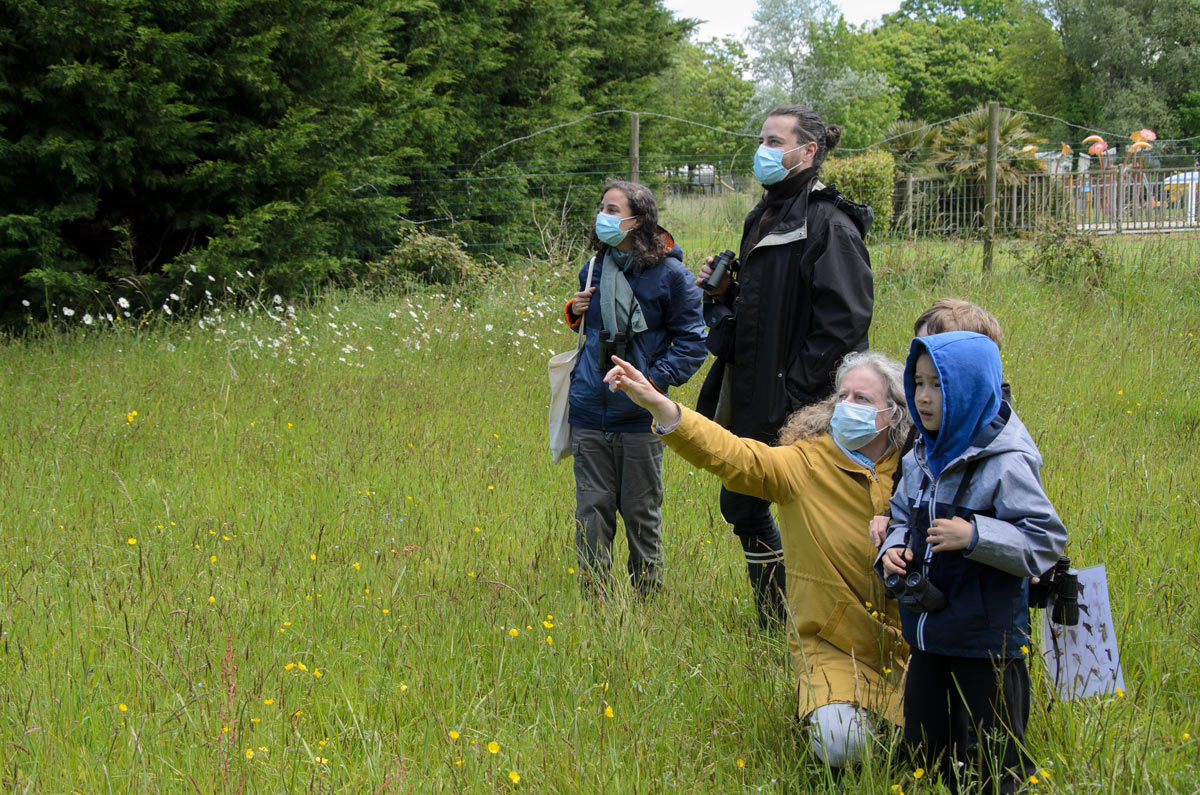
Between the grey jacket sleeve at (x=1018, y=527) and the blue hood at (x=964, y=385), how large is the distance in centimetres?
11

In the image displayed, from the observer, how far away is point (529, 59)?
55.6 ft

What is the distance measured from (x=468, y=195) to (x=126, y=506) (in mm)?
9926

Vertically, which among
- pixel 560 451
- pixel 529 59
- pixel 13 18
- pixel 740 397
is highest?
pixel 529 59

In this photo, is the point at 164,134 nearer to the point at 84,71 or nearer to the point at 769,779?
the point at 84,71

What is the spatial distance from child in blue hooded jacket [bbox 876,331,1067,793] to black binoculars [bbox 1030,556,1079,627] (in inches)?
2.2

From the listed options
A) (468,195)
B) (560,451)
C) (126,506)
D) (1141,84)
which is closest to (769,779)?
(560,451)

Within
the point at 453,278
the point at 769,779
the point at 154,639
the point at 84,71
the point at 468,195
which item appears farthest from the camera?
the point at 468,195

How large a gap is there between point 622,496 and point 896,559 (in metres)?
1.95

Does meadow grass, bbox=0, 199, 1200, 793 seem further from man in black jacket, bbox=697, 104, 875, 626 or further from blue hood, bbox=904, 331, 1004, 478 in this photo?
blue hood, bbox=904, 331, 1004, 478

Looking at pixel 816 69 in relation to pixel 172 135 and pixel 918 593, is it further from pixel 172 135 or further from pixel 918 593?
pixel 918 593

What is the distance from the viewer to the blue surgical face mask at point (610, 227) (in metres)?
4.29

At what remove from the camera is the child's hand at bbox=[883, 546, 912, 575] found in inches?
97.0

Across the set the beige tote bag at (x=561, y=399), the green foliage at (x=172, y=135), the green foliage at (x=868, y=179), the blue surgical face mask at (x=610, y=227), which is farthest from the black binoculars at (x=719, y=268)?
the green foliage at (x=868, y=179)

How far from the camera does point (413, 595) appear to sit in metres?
3.98
